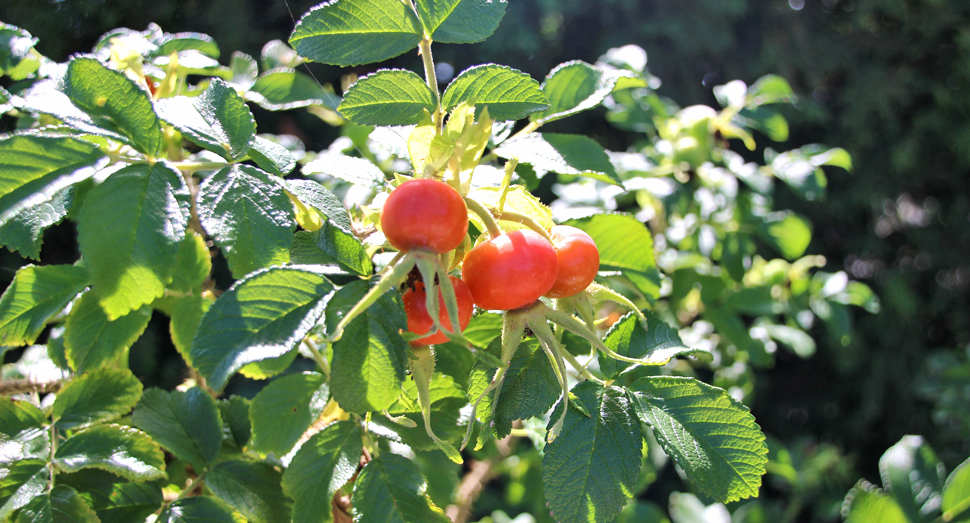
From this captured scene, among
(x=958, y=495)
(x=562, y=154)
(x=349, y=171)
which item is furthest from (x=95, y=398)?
(x=958, y=495)

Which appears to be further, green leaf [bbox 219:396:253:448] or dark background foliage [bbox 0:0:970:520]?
dark background foliage [bbox 0:0:970:520]

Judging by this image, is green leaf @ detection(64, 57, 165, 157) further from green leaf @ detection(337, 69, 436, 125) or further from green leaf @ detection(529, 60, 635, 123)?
green leaf @ detection(529, 60, 635, 123)

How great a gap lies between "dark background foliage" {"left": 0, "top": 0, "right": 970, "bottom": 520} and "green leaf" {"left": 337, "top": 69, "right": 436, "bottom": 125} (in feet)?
6.03

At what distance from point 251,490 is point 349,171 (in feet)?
1.19

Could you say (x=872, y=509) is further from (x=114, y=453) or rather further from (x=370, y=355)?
(x=114, y=453)

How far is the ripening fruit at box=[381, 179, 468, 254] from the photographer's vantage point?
0.45 meters

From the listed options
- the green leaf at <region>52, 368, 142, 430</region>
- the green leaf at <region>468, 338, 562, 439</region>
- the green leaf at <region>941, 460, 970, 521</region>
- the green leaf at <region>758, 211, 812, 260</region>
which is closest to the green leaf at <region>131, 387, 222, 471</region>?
the green leaf at <region>52, 368, 142, 430</region>

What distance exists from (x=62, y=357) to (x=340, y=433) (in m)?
0.39

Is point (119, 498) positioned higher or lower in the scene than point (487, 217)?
lower

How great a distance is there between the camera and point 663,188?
1184mm

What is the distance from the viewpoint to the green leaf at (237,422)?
730 mm

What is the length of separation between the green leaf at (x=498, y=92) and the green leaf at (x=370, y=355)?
0.73 ft

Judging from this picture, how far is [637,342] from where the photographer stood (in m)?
0.64

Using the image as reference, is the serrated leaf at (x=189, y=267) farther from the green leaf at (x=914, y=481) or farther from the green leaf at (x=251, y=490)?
the green leaf at (x=914, y=481)
